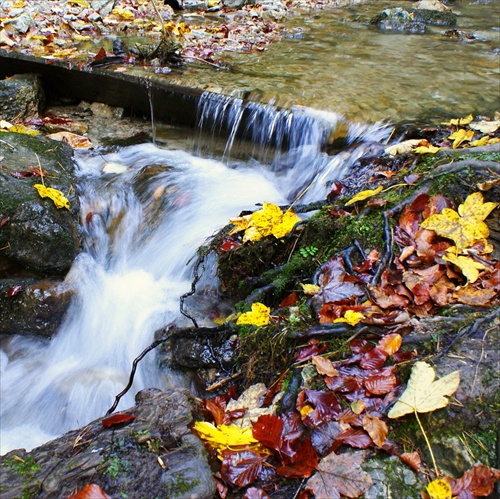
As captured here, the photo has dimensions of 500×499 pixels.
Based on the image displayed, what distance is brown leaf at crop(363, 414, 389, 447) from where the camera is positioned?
176 cm

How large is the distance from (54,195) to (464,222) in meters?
3.28

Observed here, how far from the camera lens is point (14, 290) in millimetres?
3773

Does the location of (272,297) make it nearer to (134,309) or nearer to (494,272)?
(494,272)

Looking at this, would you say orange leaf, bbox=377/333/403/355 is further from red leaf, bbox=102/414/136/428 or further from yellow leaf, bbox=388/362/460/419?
red leaf, bbox=102/414/136/428

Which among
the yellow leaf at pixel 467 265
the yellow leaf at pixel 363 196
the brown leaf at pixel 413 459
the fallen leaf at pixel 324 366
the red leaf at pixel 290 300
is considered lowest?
the red leaf at pixel 290 300

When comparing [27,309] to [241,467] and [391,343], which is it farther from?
[391,343]

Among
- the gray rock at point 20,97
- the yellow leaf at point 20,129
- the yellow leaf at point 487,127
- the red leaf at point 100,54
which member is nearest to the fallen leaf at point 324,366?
the yellow leaf at point 487,127

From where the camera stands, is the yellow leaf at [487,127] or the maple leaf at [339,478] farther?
the yellow leaf at [487,127]

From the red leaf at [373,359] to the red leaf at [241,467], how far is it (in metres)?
0.59

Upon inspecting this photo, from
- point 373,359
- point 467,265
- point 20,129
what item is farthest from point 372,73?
point 373,359

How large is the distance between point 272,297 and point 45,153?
2971 millimetres

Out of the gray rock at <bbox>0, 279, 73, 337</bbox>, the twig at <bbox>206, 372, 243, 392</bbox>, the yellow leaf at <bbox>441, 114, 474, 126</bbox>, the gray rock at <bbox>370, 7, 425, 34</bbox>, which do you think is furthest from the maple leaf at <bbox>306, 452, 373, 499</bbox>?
the gray rock at <bbox>370, 7, 425, 34</bbox>

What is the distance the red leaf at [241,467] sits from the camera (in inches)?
71.3

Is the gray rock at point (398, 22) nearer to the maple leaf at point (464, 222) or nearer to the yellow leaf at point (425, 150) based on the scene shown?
the yellow leaf at point (425, 150)
